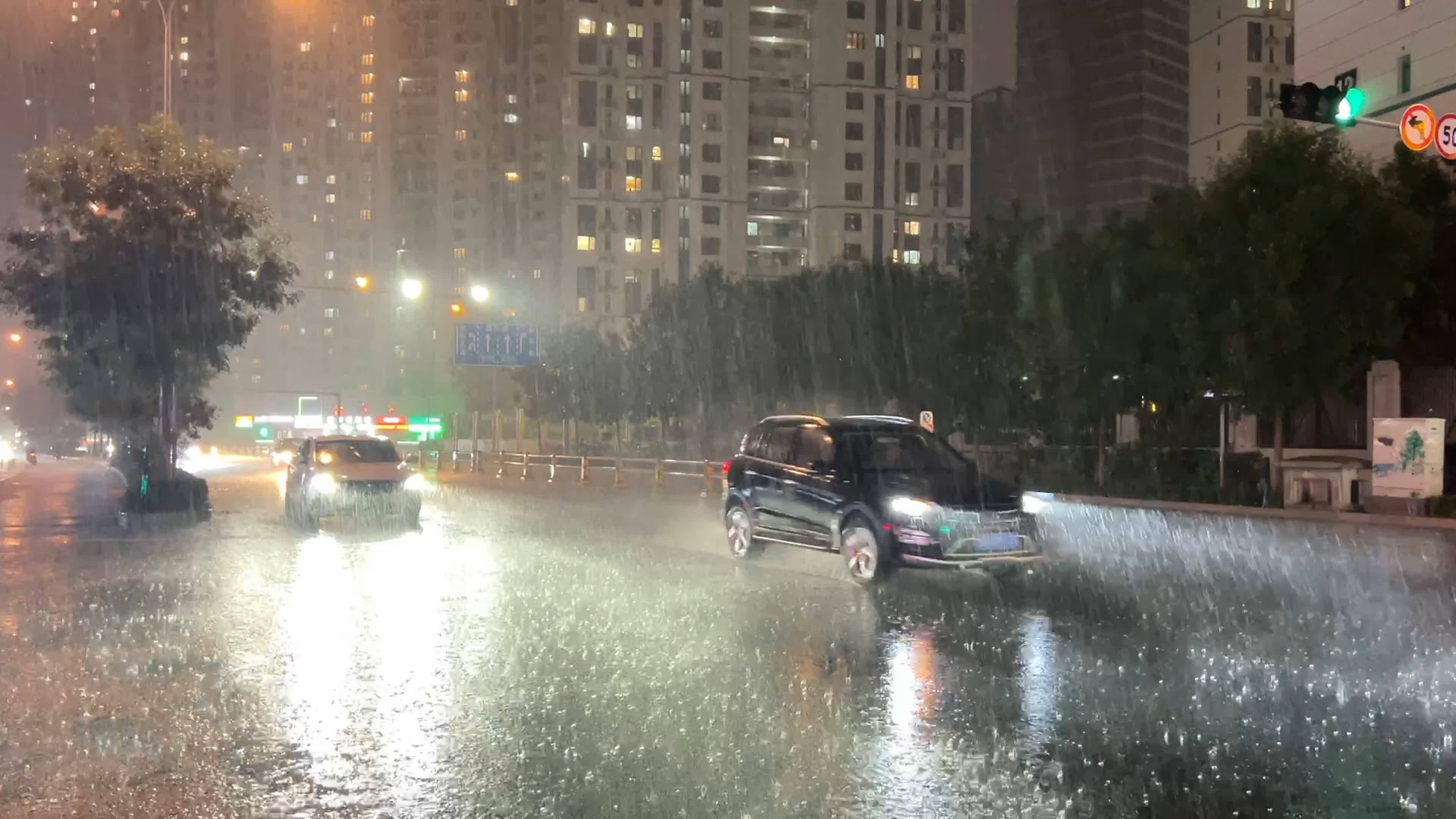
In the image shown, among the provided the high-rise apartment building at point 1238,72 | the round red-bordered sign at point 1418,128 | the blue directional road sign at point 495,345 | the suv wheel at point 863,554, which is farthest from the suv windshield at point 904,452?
the high-rise apartment building at point 1238,72

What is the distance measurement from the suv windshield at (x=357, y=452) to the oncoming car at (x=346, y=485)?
0.05 feet

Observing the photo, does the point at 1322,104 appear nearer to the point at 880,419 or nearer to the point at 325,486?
the point at 880,419

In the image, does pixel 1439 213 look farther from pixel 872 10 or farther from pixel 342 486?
pixel 872 10

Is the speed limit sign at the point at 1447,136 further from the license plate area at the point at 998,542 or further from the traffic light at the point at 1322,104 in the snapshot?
the license plate area at the point at 998,542

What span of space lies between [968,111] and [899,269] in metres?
68.3

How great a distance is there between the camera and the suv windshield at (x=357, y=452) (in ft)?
67.3

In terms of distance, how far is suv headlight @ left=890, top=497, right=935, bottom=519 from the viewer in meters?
12.2

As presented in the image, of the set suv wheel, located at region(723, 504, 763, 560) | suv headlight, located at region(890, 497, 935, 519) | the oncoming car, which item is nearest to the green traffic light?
suv headlight, located at region(890, 497, 935, 519)

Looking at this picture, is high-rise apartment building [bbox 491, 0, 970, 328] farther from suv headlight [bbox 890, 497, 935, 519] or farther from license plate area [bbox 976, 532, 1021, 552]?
license plate area [bbox 976, 532, 1021, 552]

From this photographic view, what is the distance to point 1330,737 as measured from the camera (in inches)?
262

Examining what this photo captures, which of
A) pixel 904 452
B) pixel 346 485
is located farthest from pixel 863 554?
pixel 346 485

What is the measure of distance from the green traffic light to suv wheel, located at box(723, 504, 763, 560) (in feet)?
33.1

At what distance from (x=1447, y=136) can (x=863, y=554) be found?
40.7 feet

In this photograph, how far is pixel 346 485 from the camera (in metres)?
19.5
